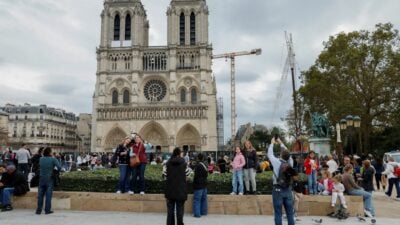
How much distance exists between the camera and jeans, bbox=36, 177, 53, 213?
8.94 metres

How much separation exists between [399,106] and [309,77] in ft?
24.5

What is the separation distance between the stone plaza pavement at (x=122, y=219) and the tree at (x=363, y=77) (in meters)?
20.9

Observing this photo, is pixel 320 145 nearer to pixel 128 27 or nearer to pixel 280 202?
pixel 280 202

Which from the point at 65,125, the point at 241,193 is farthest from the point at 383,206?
the point at 65,125

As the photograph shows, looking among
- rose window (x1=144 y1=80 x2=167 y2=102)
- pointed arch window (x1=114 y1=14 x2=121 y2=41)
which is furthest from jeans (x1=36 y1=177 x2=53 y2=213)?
pointed arch window (x1=114 y1=14 x2=121 y2=41)

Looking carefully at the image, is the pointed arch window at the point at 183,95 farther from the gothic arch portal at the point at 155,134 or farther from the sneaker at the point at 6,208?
the sneaker at the point at 6,208

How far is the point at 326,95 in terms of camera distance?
1197 inches

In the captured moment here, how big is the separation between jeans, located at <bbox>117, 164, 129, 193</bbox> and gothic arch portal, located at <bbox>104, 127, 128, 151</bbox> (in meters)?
45.8

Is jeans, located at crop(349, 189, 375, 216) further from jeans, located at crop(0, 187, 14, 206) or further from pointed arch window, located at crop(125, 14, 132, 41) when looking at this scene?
pointed arch window, located at crop(125, 14, 132, 41)

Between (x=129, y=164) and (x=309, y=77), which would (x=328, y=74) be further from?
(x=129, y=164)

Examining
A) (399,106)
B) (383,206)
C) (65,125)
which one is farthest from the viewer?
(65,125)

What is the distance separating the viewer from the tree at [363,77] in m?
28.4

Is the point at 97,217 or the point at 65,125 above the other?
the point at 65,125

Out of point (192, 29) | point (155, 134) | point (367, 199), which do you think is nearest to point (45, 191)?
point (367, 199)
